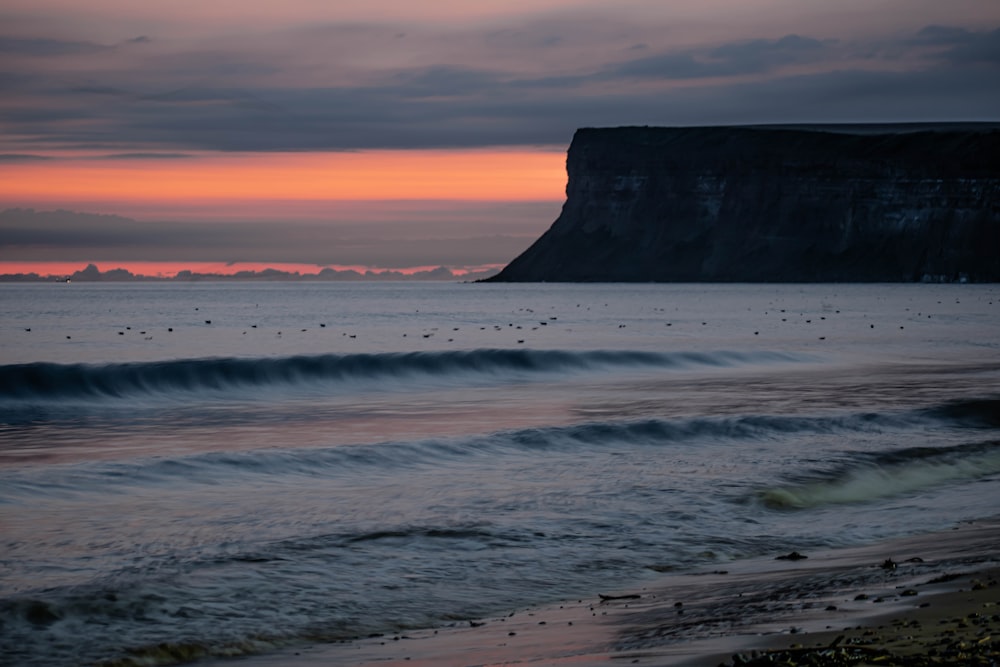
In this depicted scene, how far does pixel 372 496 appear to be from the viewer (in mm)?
12750

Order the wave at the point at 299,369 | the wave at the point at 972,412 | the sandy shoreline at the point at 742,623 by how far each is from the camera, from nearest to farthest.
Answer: the sandy shoreline at the point at 742,623 < the wave at the point at 972,412 < the wave at the point at 299,369

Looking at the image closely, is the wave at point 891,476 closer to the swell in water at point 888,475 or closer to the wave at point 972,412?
the swell in water at point 888,475

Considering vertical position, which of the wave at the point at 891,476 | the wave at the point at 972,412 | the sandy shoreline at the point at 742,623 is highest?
the sandy shoreline at the point at 742,623

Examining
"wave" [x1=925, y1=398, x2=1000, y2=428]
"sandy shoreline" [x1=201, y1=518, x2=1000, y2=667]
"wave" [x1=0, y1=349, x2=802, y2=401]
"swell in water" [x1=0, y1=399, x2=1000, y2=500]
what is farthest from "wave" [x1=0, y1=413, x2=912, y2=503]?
"wave" [x1=0, y1=349, x2=802, y2=401]

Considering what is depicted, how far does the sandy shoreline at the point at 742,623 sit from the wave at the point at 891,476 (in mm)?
3510

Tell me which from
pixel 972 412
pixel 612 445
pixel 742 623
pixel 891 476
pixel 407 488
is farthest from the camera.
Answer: pixel 972 412

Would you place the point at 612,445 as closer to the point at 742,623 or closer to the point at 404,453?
the point at 404,453

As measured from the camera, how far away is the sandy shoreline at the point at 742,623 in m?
6.42

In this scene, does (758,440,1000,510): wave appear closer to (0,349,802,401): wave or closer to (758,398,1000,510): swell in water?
(758,398,1000,510): swell in water

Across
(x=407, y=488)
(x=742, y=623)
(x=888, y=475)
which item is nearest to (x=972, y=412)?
(x=888, y=475)

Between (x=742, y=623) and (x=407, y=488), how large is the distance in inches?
257

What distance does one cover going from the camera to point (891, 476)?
14.6 metres

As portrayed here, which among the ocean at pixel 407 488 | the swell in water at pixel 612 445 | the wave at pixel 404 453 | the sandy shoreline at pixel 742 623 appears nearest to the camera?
the sandy shoreline at pixel 742 623

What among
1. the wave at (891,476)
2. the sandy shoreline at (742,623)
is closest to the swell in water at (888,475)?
the wave at (891,476)
